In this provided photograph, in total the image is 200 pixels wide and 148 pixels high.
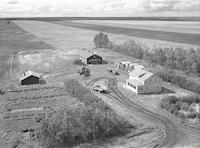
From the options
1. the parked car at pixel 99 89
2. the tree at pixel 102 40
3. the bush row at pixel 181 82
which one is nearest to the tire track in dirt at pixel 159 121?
the parked car at pixel 99 89

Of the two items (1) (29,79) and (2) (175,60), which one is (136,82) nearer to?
(1) (29,79)

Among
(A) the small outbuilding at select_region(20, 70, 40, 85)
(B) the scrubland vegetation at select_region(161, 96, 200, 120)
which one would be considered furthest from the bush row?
(A) the small outbuilding at select_region(20, 70, 40, 85)

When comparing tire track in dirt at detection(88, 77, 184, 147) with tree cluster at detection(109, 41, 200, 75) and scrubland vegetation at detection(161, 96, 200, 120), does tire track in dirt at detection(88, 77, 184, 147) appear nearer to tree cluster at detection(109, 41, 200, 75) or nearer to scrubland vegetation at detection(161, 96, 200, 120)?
scrubland vegetation at detection(161, 96, 200, 120)

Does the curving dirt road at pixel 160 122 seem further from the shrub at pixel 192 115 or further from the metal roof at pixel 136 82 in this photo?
the shrub at pixel 192 115

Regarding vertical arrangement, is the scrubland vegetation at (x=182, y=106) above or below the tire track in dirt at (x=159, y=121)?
above

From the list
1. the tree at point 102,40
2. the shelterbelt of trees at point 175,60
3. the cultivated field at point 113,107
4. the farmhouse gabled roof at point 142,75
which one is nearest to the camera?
the cultivated field at point 113,107

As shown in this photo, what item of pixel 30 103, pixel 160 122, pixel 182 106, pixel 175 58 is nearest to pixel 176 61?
pixel 175 58

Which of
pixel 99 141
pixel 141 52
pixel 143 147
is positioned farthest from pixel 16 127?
pixel 141 52

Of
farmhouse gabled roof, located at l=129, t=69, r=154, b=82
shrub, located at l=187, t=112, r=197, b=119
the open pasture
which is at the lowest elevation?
the open pasture
